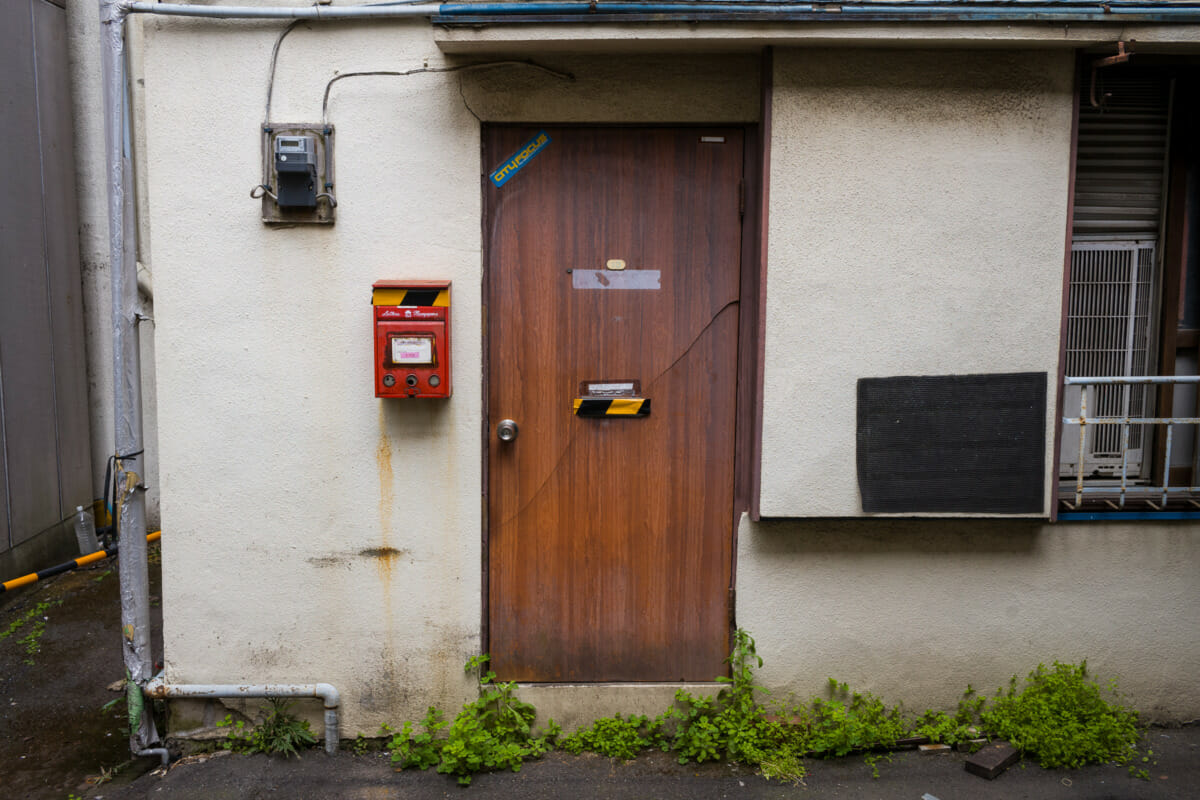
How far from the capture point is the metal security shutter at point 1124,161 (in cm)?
379

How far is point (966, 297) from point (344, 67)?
2854mm

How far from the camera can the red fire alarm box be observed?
11.1ft

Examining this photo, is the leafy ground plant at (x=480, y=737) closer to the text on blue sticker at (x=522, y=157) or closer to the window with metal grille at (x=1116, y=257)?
the text on blue sticker at (x=522, y=157)

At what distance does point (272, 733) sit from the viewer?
143 inches

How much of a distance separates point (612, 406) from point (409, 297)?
1.01 metres

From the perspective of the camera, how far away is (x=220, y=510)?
3609mm

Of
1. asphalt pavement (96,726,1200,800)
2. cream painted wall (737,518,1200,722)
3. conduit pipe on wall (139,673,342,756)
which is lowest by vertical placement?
asphalt pavement (96,726,1200,800)

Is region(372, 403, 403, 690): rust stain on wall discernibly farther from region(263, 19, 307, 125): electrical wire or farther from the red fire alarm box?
region(263, 19, 307, 125): electrical wire

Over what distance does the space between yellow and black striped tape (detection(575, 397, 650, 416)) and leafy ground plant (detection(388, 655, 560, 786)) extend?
121 cm

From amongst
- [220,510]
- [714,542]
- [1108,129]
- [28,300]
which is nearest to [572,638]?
[714,542]

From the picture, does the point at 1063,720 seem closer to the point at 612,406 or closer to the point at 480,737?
the point at 612,406

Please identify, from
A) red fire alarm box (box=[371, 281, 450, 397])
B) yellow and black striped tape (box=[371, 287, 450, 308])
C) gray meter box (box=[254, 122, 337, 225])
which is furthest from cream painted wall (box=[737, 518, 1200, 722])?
gray meter box (box=[254, 122, 337, 225])

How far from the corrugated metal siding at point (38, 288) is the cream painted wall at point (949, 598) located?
5362mm

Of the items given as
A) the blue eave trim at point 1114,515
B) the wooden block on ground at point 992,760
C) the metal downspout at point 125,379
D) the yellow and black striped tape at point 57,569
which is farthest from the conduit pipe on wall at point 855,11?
the yellow and black striped tape at point 57,569
